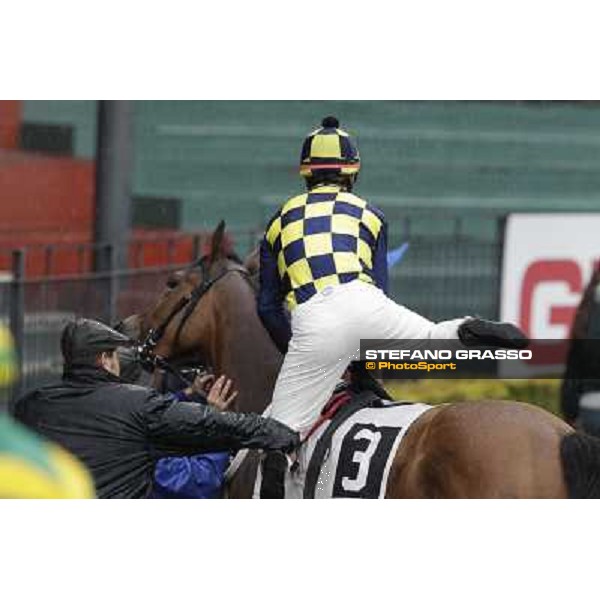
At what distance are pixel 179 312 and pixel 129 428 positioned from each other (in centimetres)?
90

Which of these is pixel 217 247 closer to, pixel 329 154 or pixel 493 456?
pixel 329 154

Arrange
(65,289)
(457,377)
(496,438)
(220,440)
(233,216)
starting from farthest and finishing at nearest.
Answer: (65,289), (233,216), (457,377), (220,440), (496,438)

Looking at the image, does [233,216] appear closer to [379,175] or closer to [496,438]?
[379,175]

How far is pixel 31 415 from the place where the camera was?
6.26m

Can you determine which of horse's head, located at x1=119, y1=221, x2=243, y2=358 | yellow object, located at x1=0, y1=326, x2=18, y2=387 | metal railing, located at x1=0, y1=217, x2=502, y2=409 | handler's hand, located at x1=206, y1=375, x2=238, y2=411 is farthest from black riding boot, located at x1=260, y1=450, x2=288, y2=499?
yellow object, located at x1=0, y1=326, x2=18, y2=387

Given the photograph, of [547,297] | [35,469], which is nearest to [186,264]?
[35,469]

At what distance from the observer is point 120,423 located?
19.9 feet

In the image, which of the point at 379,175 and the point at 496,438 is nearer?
the point at 496,438

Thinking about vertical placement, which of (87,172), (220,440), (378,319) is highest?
(87,172)

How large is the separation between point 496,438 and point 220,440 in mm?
1058

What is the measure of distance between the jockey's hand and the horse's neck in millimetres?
742

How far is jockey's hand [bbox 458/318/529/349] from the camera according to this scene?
6609 mm

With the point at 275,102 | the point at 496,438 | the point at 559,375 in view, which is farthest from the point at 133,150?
the point at 496,438

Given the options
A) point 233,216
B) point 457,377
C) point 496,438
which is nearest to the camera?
point 496,438
